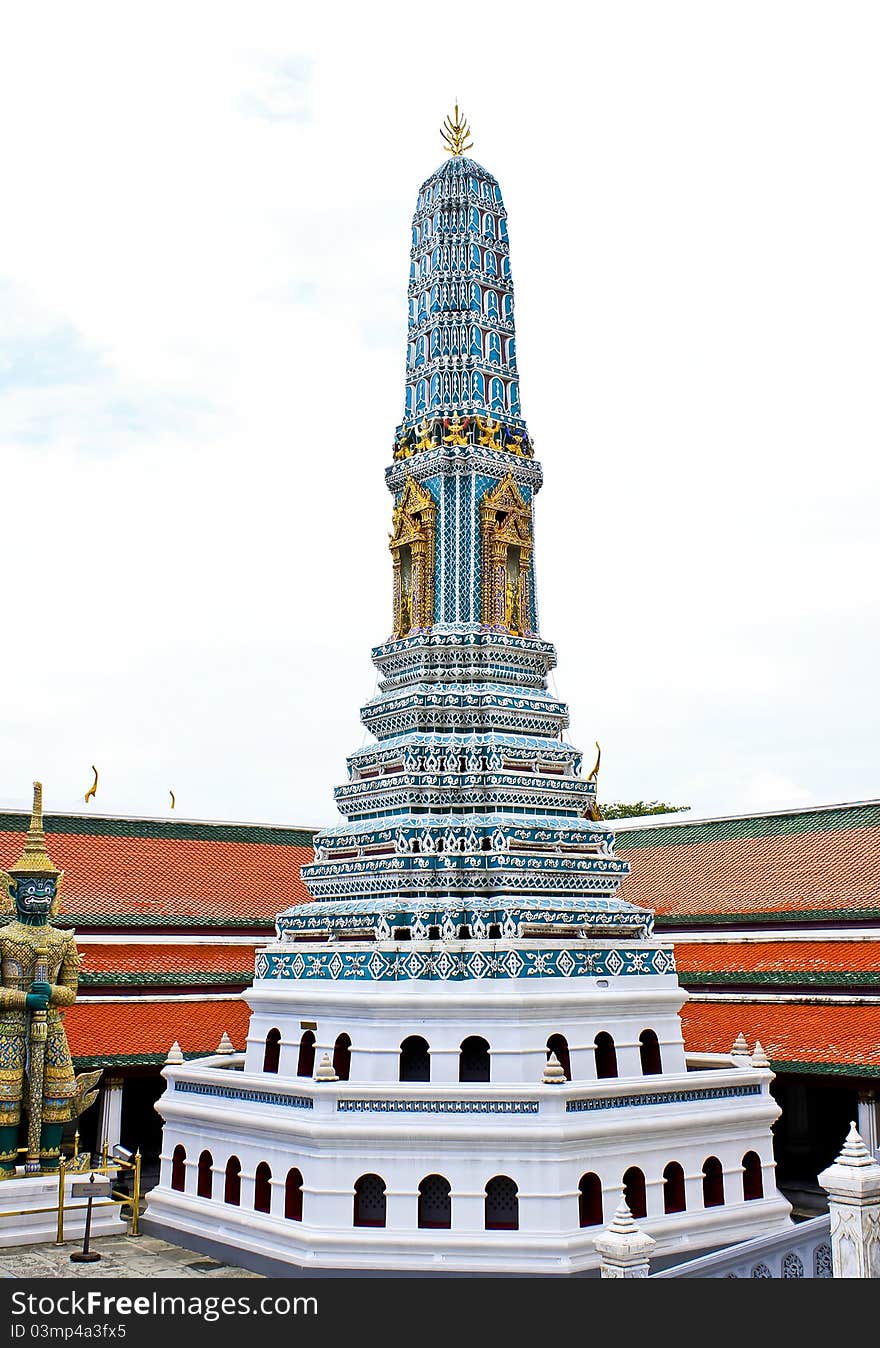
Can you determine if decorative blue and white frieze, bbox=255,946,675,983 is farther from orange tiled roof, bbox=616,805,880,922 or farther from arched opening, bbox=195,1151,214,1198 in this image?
orange tiled roof, bbox=616,805,880,922

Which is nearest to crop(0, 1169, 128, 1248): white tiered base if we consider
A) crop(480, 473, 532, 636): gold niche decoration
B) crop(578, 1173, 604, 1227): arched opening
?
crop(578, 1173, 604, 1227): arched opening

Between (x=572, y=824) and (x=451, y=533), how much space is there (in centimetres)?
637

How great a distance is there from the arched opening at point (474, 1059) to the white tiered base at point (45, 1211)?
21.8 feet

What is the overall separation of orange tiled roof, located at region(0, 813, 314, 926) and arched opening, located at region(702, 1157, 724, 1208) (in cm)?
1412

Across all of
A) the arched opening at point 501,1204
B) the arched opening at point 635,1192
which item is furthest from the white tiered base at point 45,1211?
the arched opening at point 635,1192

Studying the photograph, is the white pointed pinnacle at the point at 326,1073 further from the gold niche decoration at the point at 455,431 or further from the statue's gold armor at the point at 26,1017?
the gold niche decoration at the point at 455,431

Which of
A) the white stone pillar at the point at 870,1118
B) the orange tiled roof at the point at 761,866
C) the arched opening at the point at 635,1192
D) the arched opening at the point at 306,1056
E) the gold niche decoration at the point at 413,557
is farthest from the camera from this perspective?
the orange tiled roof at the point at 761,866

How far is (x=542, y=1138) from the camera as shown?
1930 cm

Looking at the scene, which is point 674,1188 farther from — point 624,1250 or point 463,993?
point 624,1250

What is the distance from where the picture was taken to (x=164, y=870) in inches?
1300

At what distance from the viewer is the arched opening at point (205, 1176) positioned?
22281 millimetres

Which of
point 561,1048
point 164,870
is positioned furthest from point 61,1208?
point 164,870

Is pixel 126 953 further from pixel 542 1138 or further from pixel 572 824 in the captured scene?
pixel 542 1138

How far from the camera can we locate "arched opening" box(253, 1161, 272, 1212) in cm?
2084
